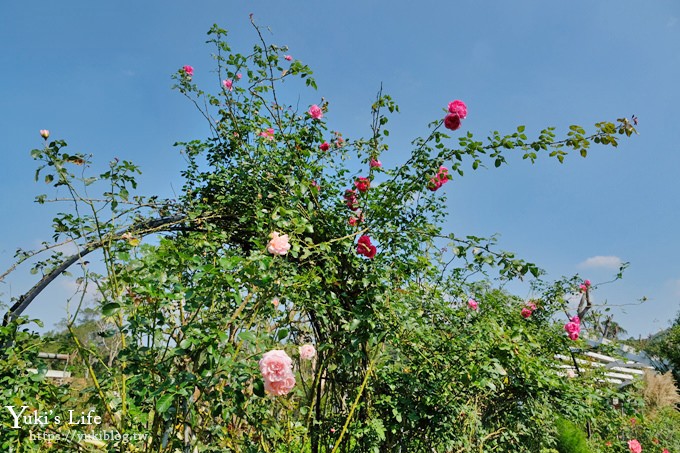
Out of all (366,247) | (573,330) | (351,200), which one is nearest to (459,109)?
(351,200)

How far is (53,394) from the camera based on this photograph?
1.60 metres

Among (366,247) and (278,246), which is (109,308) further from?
(366,247)

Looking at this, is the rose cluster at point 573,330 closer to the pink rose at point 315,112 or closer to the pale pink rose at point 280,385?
the pink rose at point 315,112

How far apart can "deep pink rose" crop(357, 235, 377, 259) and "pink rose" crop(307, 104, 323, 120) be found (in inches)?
36.3

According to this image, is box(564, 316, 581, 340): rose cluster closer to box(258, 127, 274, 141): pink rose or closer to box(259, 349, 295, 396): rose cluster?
box(258, 127, 274, 141): pink rose

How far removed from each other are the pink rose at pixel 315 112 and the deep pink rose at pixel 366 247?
921 mm

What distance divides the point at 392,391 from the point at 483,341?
0.49 metres

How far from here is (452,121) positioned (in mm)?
2098

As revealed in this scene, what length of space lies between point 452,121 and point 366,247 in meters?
0.75

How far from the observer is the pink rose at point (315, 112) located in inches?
99.4

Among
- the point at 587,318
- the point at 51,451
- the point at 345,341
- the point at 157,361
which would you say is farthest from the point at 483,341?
the point at 587,318

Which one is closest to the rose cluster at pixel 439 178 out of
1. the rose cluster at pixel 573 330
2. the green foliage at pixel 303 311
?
the green foliage at pixel 303 311

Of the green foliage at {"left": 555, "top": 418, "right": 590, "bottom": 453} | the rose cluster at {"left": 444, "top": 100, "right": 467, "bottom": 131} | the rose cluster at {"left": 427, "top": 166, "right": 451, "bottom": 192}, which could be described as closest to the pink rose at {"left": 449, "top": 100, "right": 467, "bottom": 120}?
the rose cluster at {"left": 444, "top": 100, "right": 467, "bottom": 131}

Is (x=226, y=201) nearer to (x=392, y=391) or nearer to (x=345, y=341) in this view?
(x=345, y=341)
